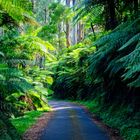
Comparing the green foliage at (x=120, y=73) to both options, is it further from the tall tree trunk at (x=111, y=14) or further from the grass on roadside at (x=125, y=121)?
the tall tree trunk at (x=111, y=14)

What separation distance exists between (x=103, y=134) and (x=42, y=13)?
1808 inches

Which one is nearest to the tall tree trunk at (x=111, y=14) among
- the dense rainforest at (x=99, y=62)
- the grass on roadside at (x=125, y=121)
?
the dense rainforest at (x=99, y=62)

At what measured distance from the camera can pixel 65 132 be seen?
12312mm

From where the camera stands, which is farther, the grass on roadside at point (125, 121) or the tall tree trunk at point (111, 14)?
the tall tree trunk at point (111, 14)

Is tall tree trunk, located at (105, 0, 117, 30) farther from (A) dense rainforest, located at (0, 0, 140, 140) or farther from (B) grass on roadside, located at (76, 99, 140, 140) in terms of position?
(B) grass on roadside, located at (76, 99, 140, 140)

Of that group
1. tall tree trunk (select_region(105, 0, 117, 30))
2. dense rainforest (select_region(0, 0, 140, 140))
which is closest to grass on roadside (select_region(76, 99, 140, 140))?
dense rainforest (select_region(0, 0, 140, 140))

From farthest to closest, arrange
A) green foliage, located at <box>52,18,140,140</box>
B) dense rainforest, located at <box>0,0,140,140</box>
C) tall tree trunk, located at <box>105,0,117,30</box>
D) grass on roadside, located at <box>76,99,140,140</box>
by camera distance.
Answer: tall tree trunk, located at <box>105,0,117,30</box>
grass on roadside, located at <box>76,99,140,140</box>
green foliage, located at <box>52,18,140,140</box>
dense rainforest, located at <box>0,0,140,140</box>

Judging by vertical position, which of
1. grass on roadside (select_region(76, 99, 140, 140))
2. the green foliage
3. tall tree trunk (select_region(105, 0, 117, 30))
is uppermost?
tall tree trunk (select_region(105, 0, 117, 30))

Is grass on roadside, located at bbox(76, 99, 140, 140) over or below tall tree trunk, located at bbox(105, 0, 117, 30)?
below

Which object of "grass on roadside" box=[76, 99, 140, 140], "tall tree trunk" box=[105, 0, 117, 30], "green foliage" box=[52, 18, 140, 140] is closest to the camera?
"green foliage" box=[52, 18, 140, 140]

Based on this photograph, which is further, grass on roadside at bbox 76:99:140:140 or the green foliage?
grass on roadside at bbox 76:99:140:140

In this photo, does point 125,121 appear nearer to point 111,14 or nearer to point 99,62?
point 99,62

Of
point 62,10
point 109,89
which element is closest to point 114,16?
point 109,89

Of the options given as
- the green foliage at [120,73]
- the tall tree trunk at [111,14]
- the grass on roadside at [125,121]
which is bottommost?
the grass on roadside at [125,121]
